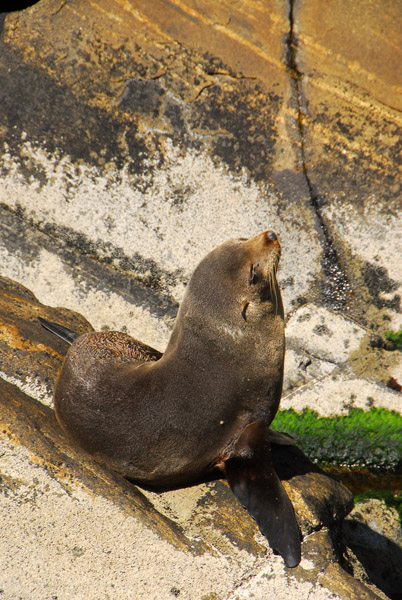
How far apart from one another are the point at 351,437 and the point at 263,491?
230 cm

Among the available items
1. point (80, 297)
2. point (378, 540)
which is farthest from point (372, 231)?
point (80, 297)

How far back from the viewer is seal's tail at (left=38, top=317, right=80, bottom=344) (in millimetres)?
3986

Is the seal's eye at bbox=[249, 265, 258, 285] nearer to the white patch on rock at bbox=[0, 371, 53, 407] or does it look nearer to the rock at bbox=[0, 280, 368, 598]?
the rock at bbox=[0, 280, 368, 598]

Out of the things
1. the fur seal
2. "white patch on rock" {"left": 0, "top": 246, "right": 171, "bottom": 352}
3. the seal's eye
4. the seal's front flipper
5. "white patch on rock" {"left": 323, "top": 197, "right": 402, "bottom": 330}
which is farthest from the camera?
"white patch on rock" {"left": 0, "top": 246, "right": 171, "bottom": 352}

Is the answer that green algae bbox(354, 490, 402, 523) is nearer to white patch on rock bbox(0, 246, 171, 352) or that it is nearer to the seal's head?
the seal's head

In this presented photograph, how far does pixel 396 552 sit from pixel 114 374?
2410mm

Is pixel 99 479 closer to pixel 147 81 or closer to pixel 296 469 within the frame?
pixel 296 469

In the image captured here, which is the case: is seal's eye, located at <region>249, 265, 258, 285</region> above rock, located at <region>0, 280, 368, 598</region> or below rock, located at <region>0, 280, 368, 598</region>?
above

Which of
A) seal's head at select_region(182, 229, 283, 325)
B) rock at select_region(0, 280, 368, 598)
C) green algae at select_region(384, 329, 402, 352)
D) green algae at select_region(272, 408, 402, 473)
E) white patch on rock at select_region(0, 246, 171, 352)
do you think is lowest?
white patch on rock at select_region(0, 246, 171, 352)

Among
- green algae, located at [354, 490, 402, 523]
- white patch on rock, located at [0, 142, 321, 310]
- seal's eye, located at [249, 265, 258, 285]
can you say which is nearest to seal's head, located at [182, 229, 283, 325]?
seal's eye, located at [249, 265, 258, 285]

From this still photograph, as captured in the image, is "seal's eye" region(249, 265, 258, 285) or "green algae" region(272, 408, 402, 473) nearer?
"seal's eye" region(249, 265, 258, 285)

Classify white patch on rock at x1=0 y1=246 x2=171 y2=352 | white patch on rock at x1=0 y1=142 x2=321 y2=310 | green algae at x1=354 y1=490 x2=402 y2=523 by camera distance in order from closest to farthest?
green algae at x1=354 y1=490 x2=402 y2=523 < white patch on rock at x1=0 y1=142 x2=321 y2=310 < white patch on rock at x1=0 y1=246 x2=171 y2=352

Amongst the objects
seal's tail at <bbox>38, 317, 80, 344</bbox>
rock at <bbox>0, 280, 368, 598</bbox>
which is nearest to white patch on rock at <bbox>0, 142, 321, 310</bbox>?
seal's tail at <bbox>38, 317, 80, 344</bbox>

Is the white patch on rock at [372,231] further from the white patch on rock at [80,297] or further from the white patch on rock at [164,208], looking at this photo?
the white patch on rock at [80,297]
